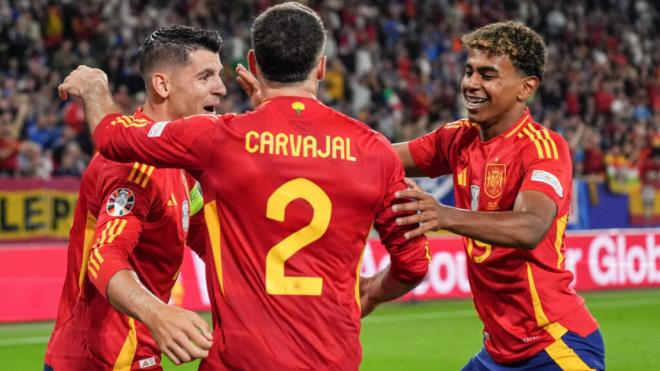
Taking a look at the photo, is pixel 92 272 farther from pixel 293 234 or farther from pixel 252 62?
pixel 252 62

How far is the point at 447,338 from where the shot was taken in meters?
12.4

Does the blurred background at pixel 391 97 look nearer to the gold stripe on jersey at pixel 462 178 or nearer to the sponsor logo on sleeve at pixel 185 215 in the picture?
the gold stripe on jersey at pixel 462 178

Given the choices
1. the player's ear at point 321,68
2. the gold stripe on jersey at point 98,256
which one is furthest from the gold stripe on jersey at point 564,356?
the gold stripe on jersey at point 98,256

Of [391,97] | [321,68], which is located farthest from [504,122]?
→ [391,97]

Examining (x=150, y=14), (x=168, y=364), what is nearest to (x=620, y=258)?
(x=168, y=364)

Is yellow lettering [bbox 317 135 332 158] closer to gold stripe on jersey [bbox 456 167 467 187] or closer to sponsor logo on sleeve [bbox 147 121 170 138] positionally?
sponsor logo on sleeve [bbox 147 121 170 138]

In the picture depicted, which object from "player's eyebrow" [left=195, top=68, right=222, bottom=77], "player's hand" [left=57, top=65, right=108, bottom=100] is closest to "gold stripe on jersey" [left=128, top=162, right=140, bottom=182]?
"player's hand" [left=57, top=65, right=108, bottom=100]

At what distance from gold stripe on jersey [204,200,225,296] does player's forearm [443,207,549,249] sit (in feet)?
3.53

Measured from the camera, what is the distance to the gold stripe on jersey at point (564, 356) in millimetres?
5281

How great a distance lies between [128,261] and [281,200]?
1.01 meters

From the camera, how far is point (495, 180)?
5.37 m

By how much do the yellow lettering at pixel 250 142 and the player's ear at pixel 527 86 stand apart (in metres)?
2.08

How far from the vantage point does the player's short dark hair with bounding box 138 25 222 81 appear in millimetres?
5082

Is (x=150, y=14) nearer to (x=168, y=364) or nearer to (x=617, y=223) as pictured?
(x=617, y=223)
